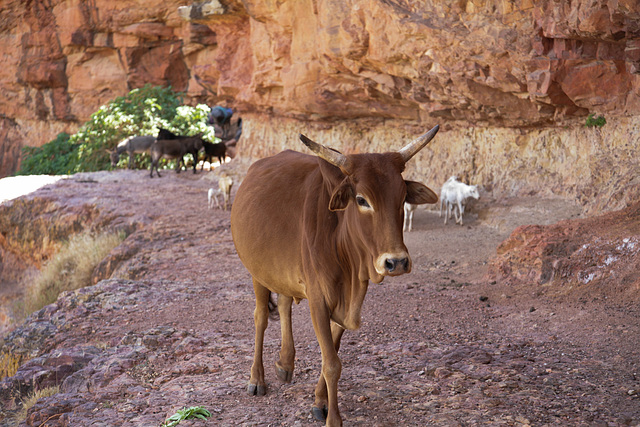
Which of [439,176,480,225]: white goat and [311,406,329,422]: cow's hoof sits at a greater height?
[439,176,480,225]: white goat

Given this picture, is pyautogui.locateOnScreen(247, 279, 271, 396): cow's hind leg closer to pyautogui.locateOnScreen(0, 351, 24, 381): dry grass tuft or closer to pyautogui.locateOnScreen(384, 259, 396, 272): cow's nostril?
pyautogui.locateOnScreen(384, 259, 396, 272): cow's nostril

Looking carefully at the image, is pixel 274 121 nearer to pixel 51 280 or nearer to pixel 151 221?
pixel 151 221

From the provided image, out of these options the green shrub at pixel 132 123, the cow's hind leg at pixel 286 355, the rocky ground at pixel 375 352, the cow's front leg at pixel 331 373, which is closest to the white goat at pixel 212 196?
the rocky ground at pixel 375 352

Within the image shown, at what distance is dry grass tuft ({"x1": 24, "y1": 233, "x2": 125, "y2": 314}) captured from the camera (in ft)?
37.6

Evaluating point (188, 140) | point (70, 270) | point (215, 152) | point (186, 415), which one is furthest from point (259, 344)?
point (215, 152)

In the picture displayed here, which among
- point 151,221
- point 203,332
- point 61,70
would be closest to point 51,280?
point 151,221

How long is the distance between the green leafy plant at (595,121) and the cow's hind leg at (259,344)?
7126mm

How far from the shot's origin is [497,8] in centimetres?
974

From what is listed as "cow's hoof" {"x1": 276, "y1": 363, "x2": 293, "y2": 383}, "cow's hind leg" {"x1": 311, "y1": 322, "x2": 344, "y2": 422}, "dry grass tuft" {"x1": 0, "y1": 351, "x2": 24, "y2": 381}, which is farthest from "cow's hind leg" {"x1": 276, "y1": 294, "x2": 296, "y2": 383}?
"dry grass tuft" {"x1": 0, "y1": 351, "x2": 24, "y2": 381}

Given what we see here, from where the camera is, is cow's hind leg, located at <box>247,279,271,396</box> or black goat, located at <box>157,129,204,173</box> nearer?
cow's hind leg, located at <box>247,279,271,396</box>

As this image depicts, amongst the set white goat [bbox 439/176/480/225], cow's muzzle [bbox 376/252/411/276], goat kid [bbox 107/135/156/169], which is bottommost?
white goat [bbox 439/176/480/225]

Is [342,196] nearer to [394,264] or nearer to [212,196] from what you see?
[394,264]

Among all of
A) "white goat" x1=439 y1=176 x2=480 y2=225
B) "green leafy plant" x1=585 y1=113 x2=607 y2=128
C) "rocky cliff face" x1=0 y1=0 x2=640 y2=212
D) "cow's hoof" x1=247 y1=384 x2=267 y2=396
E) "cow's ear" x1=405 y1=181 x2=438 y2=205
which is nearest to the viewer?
"cow's ear" x1=405 y1=181 x2=438 y2=205

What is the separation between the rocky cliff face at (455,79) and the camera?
360 inches
